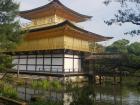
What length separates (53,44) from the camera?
31984 millimetres

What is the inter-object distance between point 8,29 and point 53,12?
12.8m

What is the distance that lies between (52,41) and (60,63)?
3037 millimetres

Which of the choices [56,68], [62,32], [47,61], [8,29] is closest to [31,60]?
[47,61]

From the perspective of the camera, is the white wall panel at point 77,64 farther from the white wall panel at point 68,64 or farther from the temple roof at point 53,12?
the temple roof at point 53,12

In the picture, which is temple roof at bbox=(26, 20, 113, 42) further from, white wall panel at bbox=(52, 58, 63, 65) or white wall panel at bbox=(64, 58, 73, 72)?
white wall panel at bbox=(64, 58, 73, 72)

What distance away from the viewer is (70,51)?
34031 millimetres

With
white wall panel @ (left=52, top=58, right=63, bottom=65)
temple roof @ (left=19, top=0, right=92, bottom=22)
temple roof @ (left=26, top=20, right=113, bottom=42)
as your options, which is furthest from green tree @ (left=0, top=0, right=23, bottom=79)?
temple roof @ (left=19, top=0, right=92, bottom=22)

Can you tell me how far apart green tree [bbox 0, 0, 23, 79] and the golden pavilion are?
5.31m

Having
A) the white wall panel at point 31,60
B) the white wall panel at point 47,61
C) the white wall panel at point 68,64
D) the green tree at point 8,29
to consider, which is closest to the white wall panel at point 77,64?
the white wall panel at point 68,64

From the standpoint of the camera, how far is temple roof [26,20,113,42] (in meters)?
31.2

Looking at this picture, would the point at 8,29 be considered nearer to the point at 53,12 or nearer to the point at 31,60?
the point at 31,60

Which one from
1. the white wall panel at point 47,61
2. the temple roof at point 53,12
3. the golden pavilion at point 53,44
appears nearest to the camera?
the golden pavilion at point 53,44

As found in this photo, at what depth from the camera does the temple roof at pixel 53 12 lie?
121 feet

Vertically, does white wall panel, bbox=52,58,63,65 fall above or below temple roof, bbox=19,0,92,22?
below
